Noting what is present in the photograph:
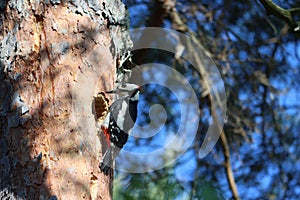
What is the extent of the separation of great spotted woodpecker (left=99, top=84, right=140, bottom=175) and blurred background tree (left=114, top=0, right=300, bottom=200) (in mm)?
993

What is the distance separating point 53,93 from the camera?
147cm

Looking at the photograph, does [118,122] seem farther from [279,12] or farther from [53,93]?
[279,12]

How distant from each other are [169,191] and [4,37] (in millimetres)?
1044

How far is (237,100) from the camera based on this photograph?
10.6 ft

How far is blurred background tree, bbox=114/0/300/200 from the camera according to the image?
9.39ft

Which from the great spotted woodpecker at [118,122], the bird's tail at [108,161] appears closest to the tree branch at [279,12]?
the great spotted woodpecker at [118,122]

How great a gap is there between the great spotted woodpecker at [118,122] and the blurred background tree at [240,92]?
3.26ft

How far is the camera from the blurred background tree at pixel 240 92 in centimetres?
286

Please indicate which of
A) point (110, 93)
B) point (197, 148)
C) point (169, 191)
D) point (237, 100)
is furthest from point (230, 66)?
point (110, 93)

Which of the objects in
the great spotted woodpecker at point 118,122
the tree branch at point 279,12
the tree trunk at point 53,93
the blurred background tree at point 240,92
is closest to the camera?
the tree trunk at point 53,93

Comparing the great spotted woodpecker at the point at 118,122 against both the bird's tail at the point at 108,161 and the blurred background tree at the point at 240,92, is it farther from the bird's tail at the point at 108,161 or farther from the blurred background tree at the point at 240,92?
the blurred background tree at the point at 240,92

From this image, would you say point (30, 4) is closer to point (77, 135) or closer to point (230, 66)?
point (77, 135)

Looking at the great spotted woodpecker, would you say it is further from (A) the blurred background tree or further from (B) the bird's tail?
(A) the blurred background tree

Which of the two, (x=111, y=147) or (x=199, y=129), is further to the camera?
(x=199, y=129)
